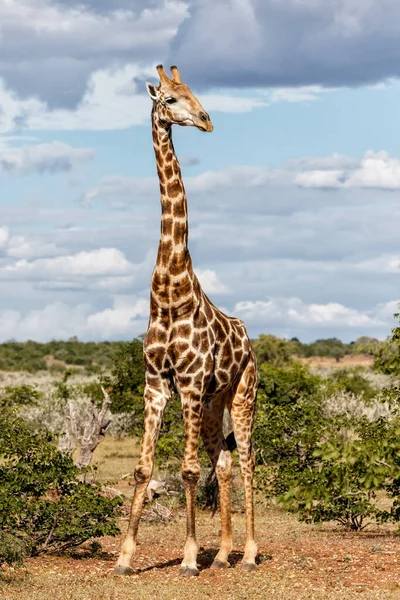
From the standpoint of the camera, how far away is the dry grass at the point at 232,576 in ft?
33.5

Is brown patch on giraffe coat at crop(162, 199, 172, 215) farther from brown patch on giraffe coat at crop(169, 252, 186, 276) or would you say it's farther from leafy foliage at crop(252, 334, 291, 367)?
leafy foliage at crop(252, 334, 291, 367)

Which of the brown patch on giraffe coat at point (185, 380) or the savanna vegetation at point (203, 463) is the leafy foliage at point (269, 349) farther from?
the brown patch on giraffe coat at point (185, 380)

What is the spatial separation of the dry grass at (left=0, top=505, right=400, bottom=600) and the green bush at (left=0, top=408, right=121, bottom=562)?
1.09 ft

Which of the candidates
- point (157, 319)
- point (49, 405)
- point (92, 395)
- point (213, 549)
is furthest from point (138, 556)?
point (49, 405)

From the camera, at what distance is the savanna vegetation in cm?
881

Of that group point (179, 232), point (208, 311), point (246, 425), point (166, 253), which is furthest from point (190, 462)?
point (179, 232)

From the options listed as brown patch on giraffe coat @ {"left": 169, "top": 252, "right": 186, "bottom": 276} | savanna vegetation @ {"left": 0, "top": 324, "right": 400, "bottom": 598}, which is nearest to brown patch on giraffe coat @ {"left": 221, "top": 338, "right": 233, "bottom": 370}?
brown patch on giraffe coat @ {"left": 169, "top": 252, "right": 186, "bottom": 276}

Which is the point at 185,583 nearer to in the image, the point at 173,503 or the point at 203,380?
the point at 203,380

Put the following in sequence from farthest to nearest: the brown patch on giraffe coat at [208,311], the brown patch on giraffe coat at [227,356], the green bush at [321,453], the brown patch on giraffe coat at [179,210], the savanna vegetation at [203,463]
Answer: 1. the brown patch on giraffe coat at [227,356]
2. the brown patch on giraffe coat at [208,311]
3. the brown patch on giraffe coat at [179,210]
4. the savanna vegetation at [203,463]
5. the green bush at [321,453]

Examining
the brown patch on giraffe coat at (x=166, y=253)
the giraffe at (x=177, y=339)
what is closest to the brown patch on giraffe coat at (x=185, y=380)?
the giraffe at (x=177, y=339)

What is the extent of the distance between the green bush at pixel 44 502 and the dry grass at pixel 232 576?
33 cm

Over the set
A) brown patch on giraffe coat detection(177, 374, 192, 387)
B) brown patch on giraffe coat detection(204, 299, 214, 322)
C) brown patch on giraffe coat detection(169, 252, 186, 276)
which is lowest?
brown patch on giraffe coat detection(177, 374, 192, 387)

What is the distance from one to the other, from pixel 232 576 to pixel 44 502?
2.71m

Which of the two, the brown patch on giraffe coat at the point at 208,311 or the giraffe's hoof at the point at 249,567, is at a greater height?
the brown patch on giraffe coat at the point at 208,311
